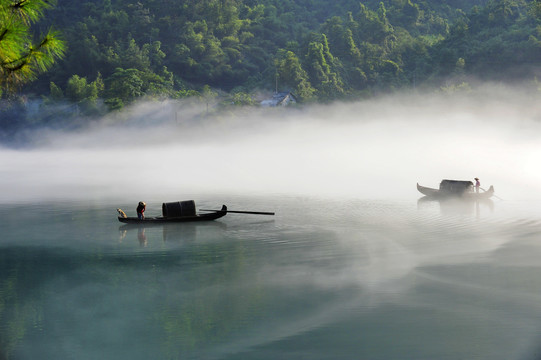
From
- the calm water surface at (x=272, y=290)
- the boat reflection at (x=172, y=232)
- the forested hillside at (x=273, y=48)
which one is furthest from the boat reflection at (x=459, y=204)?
the forested hillside at (x=273, y=48)

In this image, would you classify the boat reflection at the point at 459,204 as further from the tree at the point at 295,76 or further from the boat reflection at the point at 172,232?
the tree at the point at 295,76

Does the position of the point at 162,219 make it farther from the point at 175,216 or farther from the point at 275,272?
the point at 275,272

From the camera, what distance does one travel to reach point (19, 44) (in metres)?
11.6

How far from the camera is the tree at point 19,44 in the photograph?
11.3 m

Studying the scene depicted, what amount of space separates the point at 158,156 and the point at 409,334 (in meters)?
74.5

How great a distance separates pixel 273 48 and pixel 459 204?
3214 inches

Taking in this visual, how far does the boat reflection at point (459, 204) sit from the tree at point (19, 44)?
70.7 feet

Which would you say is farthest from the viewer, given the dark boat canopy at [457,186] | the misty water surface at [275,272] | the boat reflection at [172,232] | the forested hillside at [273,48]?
the forested hillside at [273,48]

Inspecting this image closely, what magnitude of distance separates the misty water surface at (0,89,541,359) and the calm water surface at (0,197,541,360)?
0.05 meters

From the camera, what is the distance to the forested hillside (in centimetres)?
8456

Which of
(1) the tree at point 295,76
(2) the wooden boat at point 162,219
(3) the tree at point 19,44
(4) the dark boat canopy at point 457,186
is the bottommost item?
(2) the wooden boat at point 162,219

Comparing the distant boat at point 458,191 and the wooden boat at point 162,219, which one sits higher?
the distant boat at point 458,191

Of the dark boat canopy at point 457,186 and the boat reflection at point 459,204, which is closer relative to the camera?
the boat reflection at point 459,204

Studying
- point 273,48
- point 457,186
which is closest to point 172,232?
point 457,186
